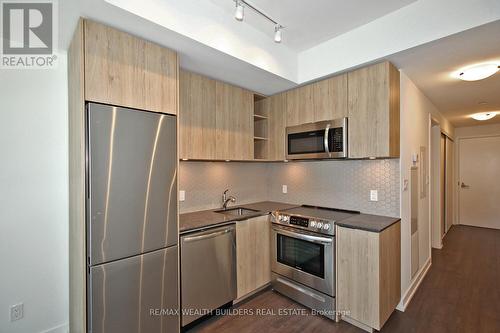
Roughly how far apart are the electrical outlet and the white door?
832cm

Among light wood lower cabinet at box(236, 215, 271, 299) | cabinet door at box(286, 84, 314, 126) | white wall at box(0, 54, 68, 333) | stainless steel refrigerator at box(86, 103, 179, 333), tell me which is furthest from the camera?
cabinet door at box(286, 84, 314, 126)

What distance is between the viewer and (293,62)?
2.80 meters

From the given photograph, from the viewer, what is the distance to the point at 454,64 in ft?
7.66

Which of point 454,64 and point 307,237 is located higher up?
point 454,64

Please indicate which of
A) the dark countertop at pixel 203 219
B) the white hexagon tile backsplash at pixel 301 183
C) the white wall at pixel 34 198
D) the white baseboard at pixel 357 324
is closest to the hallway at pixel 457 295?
the white baseboard at pixel 357 324

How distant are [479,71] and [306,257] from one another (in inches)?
101

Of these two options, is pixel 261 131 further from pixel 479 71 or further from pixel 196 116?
pixel 479 71

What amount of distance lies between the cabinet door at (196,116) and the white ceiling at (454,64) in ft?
6.22

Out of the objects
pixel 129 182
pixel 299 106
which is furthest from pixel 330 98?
pixel 129 182

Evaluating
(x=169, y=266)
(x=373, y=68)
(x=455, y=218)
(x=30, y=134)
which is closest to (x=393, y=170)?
(x=373, y=68)

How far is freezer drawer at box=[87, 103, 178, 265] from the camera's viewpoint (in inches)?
61.1

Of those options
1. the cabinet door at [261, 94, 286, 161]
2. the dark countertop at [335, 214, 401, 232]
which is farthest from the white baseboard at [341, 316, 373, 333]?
the cabinet door at [261, 94, 286, 161]

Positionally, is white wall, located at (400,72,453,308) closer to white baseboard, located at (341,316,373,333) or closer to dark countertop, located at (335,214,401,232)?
dark countertop, located at (335,214,401,232)

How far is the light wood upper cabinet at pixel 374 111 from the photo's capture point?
225 centimetres
